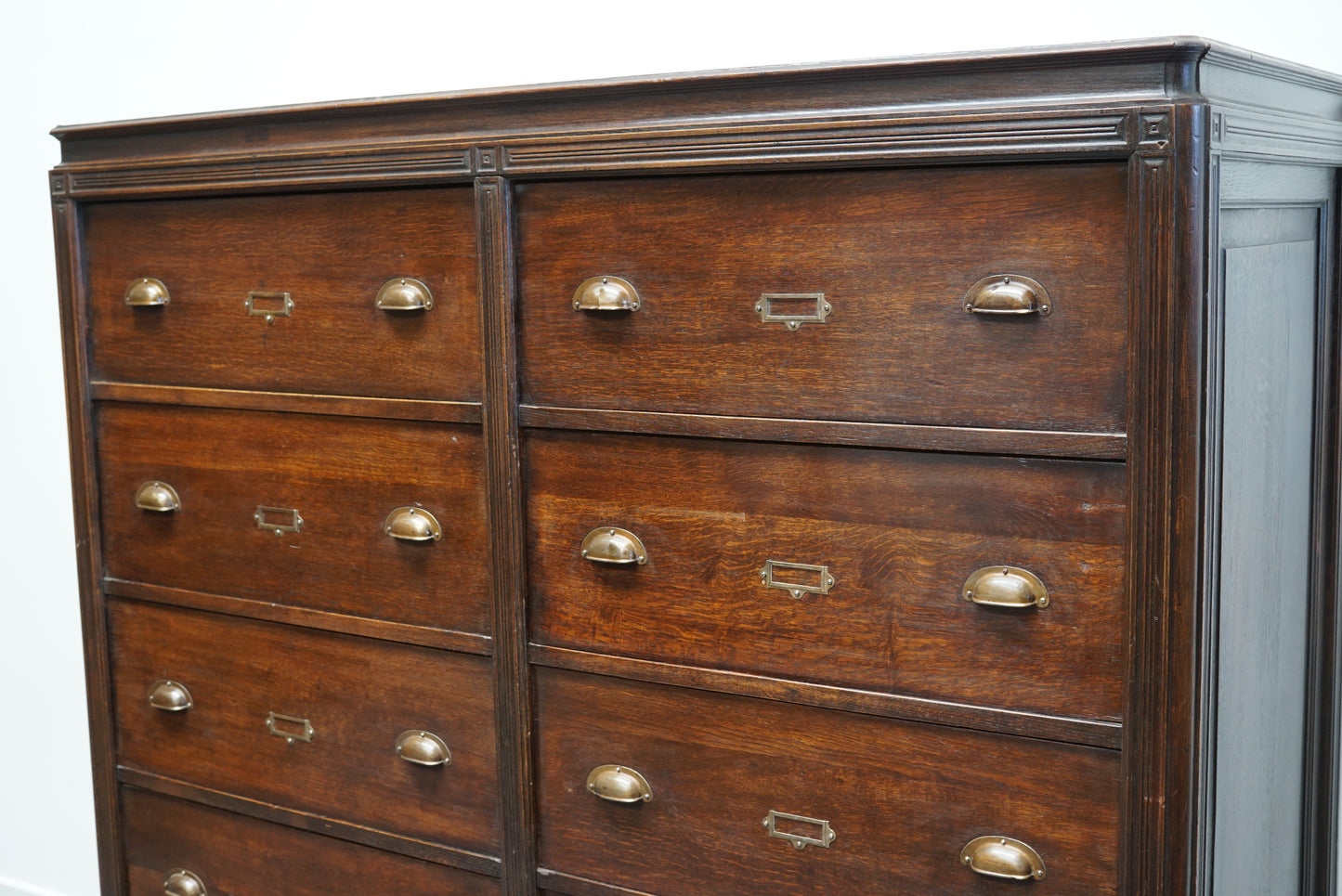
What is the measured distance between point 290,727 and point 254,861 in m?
0.26

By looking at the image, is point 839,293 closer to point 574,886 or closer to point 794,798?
point 794,798

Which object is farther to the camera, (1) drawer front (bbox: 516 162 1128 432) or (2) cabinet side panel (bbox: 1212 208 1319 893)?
(2) cabinet side panel (bbox: 1212 208 1319 893)

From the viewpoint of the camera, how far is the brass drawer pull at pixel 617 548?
166 centimetres

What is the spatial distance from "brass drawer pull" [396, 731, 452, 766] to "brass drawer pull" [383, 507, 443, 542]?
0.28m

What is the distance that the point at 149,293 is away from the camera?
2043mm

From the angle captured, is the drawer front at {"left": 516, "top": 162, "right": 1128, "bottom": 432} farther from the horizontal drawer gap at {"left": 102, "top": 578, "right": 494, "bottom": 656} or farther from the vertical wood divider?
the horizontal drawer gap at {"left": 102, "top": 578, "right": 494, "bottom": 656}

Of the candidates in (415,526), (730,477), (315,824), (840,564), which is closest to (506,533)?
(415,526)

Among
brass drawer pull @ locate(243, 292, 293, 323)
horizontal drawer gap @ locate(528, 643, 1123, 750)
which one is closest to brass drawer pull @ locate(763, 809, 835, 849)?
horizontal drawer gap @ locate(528, 643, 1123, 750)

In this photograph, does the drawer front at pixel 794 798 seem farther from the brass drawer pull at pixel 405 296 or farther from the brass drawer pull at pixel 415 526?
the brass drawer pull at pixel 405 296

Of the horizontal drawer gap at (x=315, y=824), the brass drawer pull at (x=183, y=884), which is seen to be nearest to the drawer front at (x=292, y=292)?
the horizontal drawer gap at (x=315, y=824)

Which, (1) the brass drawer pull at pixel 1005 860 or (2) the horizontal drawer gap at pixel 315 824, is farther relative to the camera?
(2) the horizontal drawer gap at pixel 315 824

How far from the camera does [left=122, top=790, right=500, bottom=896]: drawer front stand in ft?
6.29

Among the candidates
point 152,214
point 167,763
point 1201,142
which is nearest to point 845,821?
point 1201,142

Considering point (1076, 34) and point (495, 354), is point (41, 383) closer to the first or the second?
point (495, 354)
